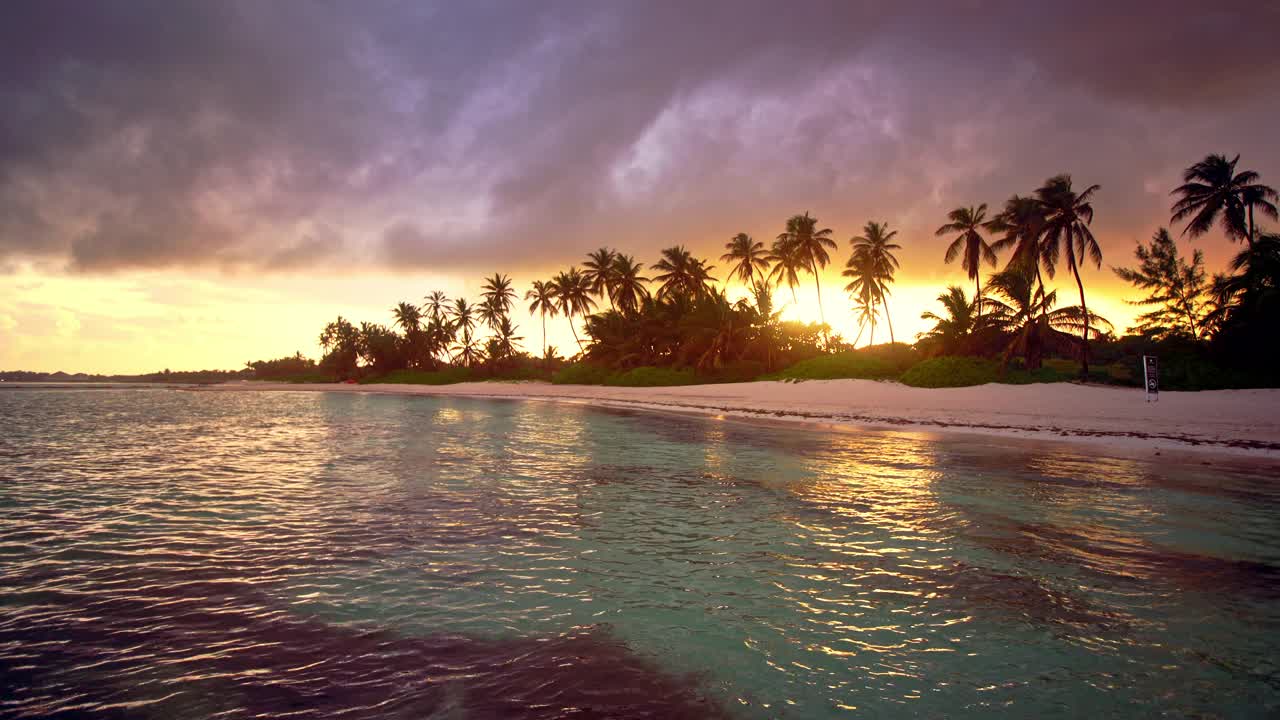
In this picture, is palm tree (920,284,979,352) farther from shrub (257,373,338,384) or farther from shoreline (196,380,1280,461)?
shrub (257,373,338,384)

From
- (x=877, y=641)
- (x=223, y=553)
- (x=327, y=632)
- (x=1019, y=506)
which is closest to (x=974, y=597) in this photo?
(x=877, y=641)

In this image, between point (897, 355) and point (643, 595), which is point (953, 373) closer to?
Answer: point (897, 355)

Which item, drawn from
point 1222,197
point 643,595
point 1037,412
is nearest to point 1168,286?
point 1222,197

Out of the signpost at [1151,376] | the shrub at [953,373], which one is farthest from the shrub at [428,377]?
the signpost at [1151,376]

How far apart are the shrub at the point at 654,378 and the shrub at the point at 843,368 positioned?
8497mm

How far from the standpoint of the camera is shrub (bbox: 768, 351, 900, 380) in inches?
1508

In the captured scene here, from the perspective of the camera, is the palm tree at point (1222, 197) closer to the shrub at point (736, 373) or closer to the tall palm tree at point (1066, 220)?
the tall palm tree at point (1066, 220)

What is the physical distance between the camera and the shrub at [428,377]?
75812 mm

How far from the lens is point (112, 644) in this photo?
448 cm

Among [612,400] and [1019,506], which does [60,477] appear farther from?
[612,400]

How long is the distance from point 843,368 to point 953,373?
8.04m

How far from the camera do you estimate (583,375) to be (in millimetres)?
58656

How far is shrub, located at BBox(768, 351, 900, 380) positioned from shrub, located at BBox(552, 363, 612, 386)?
1892cm

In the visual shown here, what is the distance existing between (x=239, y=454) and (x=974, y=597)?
1660cm
